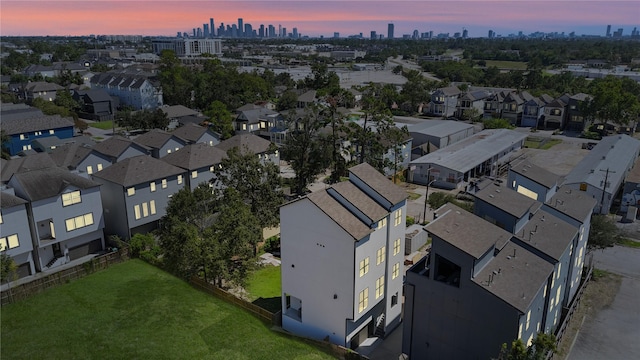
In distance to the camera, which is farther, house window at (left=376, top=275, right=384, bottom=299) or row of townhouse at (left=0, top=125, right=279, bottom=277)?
row of townhouse at (left=0, top=125, right=279, bottom=277)

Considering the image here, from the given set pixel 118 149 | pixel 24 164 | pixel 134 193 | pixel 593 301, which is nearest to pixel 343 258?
pixel 593 301

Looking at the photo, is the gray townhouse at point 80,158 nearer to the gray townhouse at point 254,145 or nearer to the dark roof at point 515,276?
the gray townhouse at point 254,145

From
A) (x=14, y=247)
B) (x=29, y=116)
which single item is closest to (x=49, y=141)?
(x=29, y=116)

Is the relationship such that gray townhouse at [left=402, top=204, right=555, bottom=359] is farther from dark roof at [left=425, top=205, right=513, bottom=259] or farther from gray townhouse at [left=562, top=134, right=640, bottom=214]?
gray townhouse at [left=562, top=134, right=640, bottom=214]

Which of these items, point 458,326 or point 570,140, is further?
point 570,140

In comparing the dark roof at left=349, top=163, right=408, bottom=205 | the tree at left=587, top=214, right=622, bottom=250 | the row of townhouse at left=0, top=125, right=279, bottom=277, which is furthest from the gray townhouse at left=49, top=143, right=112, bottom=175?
the tree at left=587, top=214, right=622, bottom=250

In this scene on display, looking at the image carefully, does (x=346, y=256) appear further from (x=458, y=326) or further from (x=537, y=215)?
(x=537, y=215)

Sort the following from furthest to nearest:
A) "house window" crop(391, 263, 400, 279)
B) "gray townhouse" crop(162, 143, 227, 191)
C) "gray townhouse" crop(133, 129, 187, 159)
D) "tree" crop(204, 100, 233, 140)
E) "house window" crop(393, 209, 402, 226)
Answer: "tree" crop(204, 100, 233, 140) → "gray townhouse" crop(133, 129, 187, 159) → "gray townhouse" crop(162, 143, 227, 191) → "house window" crop(391, 263, 400, 279) → "house window" crop(393, 209, 402, 226)
